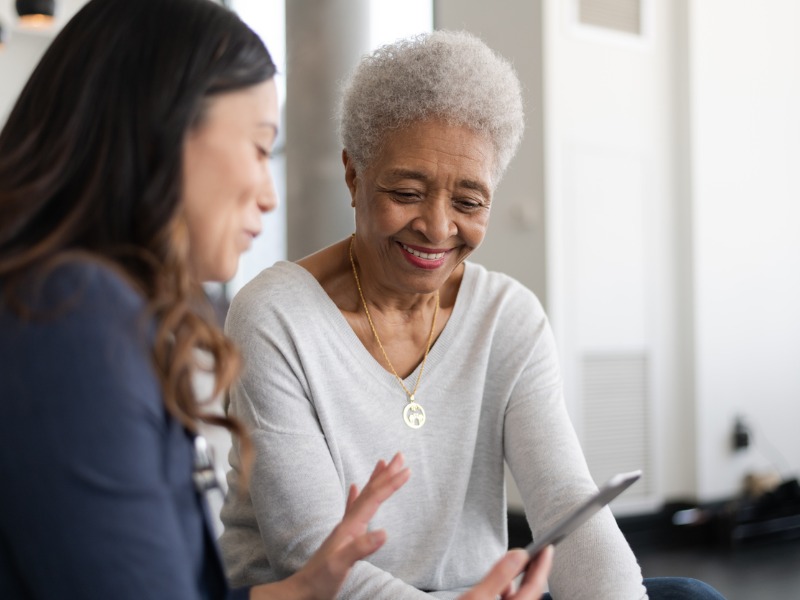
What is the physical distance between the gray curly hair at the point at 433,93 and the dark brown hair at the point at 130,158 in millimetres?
762

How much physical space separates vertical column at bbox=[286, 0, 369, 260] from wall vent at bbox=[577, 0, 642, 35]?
1.10 metres

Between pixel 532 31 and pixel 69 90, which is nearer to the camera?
pixel 69 90

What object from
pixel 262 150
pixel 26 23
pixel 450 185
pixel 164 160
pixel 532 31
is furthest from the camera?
pixel 532 31

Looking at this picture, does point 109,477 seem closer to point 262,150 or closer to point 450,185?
point 262,150

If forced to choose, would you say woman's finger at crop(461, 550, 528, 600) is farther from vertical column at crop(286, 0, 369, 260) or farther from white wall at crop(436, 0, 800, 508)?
white wall at crop(436, 0, 800, 508)

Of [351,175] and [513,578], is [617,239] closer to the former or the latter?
[351,175]

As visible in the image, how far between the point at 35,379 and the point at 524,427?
3.51 feet

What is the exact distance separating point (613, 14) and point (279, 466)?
144 inches

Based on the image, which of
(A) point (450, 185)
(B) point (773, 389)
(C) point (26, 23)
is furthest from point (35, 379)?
(B) point (773, 389)

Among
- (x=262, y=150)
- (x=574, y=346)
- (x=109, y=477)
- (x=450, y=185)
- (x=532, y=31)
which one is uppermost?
(x=532, y=31)

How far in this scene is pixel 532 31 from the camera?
174 inches

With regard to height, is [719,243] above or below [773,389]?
above

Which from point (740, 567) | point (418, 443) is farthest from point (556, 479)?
point (740, 567)

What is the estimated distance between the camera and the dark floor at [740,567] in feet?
12.3
